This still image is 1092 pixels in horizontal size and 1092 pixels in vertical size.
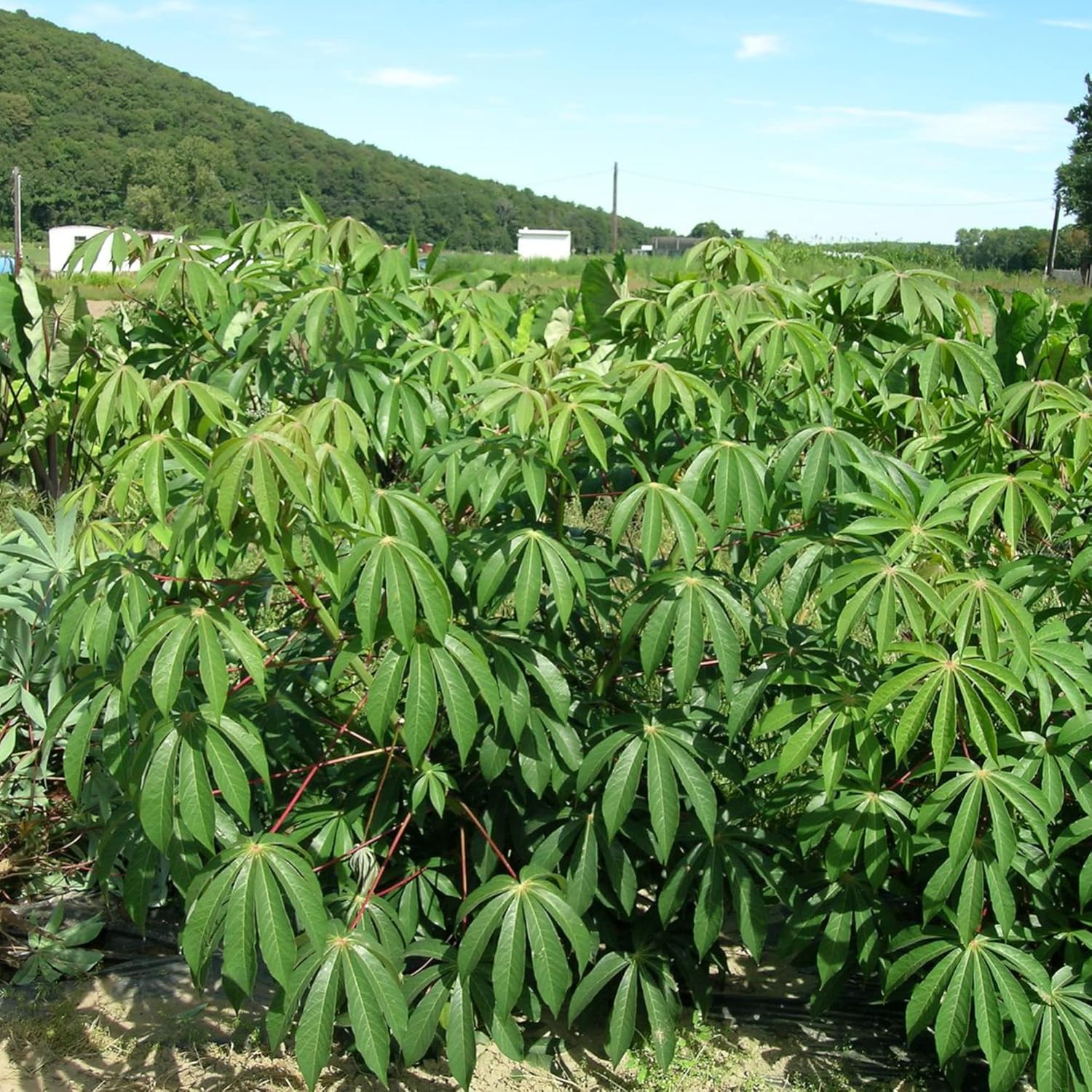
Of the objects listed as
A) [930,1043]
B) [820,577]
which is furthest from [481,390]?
[930,1043]

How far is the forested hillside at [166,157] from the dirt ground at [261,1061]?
41.2 m

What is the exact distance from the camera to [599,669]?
210cm

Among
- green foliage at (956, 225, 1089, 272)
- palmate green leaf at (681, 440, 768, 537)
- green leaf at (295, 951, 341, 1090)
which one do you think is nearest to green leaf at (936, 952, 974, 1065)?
palmate green leaf at (681, 440, 768, 537)

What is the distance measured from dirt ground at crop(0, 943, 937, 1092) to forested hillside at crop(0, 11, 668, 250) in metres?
41.2

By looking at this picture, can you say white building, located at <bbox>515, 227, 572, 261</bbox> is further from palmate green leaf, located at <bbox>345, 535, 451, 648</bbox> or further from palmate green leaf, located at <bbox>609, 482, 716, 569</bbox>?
palmate green leaf, located at <bbox>345, 535, 451, 648</bbox>

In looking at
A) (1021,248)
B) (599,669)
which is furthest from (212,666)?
(1021,248)

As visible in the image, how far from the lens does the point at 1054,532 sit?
2.19 metres

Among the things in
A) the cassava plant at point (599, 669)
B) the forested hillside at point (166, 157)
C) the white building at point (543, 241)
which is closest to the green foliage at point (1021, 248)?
the white building at point (543, 241)

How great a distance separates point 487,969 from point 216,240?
1628 mm

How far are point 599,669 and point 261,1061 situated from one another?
0.94 m

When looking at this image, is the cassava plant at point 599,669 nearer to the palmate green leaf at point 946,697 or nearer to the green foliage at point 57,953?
the palmate green leaf at point 946,697

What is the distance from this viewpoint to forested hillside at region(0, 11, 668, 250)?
43.9 meters

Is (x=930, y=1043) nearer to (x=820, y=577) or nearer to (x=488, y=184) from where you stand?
(x=820, y=577)

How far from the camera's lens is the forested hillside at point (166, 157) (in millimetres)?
43875
